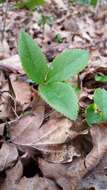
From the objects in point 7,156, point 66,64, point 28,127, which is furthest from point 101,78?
point 7,156

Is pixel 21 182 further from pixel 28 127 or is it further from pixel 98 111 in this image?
pixel 98 111

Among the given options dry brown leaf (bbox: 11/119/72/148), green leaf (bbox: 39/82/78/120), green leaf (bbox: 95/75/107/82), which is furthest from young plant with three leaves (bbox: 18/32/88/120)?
green leaf (bbox: 95/75/107/82)

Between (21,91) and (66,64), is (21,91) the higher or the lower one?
the lower one

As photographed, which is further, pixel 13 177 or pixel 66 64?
pixel 66 64

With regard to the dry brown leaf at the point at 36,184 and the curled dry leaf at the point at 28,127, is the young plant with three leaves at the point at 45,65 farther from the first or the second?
the dry brown leaf at the point at 36,184

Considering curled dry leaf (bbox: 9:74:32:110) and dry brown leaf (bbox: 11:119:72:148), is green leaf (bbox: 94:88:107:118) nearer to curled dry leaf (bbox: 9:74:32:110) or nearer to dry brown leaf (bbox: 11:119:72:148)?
dry brown leaf (bbox: 11:119:72:148)

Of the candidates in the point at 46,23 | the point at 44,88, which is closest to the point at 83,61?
the point at 44,88
